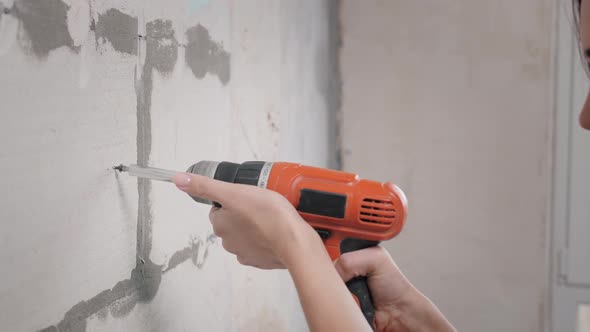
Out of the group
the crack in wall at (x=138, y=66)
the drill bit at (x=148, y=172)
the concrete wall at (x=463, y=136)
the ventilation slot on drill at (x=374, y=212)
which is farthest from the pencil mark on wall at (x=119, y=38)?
the concrete wall at (x=463, y=136)

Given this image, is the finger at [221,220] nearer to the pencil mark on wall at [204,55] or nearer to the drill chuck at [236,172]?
the drill chuck at [236,172]

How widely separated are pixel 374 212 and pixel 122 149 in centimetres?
44

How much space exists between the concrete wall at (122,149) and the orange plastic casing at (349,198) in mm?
252

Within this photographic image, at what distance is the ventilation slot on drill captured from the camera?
89 centimetres

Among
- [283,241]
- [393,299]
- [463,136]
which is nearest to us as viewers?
[283,241]

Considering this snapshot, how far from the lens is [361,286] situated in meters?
0.97

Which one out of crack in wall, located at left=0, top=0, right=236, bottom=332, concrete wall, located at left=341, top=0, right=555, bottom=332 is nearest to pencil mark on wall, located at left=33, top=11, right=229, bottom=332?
crack in wall, located at left=0, top=0, right=236, bottom=332

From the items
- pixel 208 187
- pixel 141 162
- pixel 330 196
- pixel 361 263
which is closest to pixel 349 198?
pixel 330 196

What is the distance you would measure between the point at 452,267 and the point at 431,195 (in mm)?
313

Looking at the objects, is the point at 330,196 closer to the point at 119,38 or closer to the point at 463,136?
the point at 119,38

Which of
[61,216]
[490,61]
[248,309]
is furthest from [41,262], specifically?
[490,61]

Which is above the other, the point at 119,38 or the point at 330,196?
the point at 119,38

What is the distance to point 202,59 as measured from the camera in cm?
109

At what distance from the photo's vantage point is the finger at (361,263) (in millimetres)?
932
